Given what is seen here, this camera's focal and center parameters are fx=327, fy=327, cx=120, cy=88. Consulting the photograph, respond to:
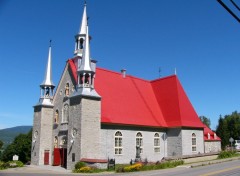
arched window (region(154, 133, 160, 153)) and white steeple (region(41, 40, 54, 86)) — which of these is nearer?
arched window (region(154, 133, 160, 153))

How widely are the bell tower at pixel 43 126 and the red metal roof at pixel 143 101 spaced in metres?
4.59

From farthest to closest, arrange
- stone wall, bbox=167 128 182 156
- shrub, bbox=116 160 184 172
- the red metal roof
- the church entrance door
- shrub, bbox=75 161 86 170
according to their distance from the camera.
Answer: stone wall, bbox=167 128 182 156, the red metal roof, the church entrance door, shrub, bbox=75 161 86 170, shrub, bbox=116 160 184 172

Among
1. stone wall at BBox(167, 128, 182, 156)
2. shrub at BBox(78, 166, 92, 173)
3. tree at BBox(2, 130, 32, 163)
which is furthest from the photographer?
tree at BBox(2, 130, 32, 163)

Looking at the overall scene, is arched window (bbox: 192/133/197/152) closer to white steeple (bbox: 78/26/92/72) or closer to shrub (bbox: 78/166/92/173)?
white steeple (bbox: 78/26/92/72)

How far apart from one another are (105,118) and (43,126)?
28.3ft

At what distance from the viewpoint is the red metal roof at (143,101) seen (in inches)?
1419

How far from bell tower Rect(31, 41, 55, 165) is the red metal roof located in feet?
15.0

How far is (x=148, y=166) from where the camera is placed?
28031 mm

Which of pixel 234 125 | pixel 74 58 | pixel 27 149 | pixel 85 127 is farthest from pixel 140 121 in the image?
pixel 234 125

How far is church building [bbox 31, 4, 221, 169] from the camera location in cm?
3212

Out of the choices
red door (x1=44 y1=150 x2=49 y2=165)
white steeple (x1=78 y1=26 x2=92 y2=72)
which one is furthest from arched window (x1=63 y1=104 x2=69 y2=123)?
white steeple (x1=78 y1=26 x2=92 y2=72)

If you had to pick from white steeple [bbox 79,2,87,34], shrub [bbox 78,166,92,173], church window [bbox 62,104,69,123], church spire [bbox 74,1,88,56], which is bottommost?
shrub [bbox 78,166,92,173]

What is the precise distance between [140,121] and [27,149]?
1315 inches

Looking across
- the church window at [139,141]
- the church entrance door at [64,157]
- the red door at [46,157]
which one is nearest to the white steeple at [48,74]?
the red door at [46,157]
